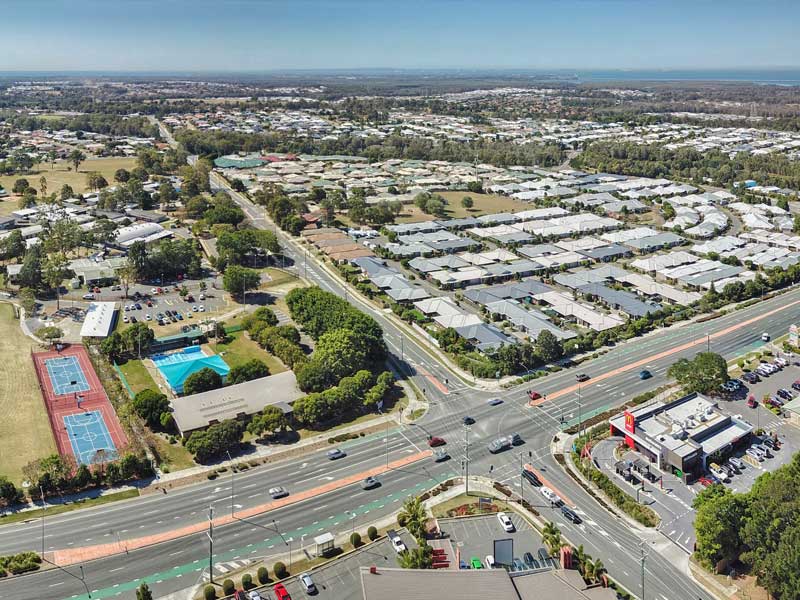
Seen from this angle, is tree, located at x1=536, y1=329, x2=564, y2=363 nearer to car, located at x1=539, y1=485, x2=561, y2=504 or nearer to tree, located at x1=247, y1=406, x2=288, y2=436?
car, located at x1=539, y1=485, x2=561, y2=504

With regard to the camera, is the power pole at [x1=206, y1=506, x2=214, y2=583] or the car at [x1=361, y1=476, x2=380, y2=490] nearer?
the power pole at [x1=206, y1=506, x2=214, y2=583]

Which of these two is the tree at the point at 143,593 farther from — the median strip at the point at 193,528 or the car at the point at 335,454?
the car at the point at 335,454

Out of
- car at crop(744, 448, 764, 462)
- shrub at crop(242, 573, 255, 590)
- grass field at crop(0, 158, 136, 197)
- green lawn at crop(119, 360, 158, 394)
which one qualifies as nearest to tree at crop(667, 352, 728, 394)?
car at crop(744, 448, 764, 462)

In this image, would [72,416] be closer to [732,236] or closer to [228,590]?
[228,590]

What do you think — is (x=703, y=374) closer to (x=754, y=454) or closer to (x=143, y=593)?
(x=754, y=454)

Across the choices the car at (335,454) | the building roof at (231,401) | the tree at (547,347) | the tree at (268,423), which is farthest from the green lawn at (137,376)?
the tree at (547,347)

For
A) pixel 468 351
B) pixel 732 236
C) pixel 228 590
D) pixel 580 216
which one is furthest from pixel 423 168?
pixel 228 590
